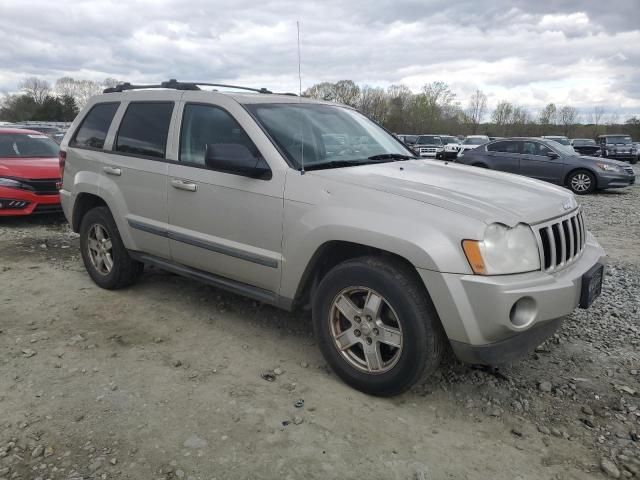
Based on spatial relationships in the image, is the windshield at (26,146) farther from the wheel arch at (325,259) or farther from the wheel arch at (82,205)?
the wheel arch at (325,259)

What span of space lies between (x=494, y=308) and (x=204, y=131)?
8.20 feet

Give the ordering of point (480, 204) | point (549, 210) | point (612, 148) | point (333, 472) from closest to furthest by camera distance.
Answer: point (333, 472), point (480, 204), point (549, 210), point (612, 148)

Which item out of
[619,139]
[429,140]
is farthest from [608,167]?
[619,139]

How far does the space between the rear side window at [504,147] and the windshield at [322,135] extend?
36.8ft

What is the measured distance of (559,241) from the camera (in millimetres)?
3053

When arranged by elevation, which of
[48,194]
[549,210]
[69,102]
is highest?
[69,102]

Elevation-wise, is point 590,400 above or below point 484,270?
below

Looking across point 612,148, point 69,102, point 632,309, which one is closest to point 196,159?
point 632,309

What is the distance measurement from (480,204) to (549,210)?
51cm

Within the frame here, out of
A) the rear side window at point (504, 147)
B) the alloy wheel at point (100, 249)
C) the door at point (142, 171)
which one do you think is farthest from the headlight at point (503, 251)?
the rear side window at point (504, 147)

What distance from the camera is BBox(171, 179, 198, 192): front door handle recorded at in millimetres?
3875

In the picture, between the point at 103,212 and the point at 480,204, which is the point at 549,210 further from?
the point at 103,212

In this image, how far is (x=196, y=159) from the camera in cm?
396

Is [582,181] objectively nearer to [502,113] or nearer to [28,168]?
[28,168]
